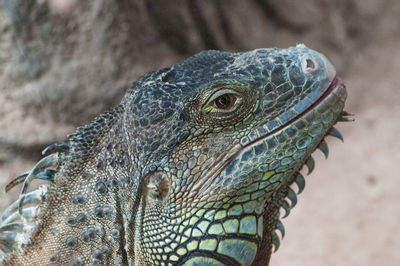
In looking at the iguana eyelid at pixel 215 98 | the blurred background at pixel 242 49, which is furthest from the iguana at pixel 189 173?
the blurred background at pixel 242 49

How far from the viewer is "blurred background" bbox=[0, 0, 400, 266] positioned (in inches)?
216

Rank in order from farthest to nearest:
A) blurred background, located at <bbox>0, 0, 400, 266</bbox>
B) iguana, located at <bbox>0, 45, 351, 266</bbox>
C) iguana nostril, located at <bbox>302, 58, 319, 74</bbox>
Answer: blurred background, located at <bbox>0, 0, 400, 266</bbox>
iguana nostril, located at <bbox>302, 58, 319, 74</bbox>
iguana, located at <bbox>0, 45, 351, 266</bbox>

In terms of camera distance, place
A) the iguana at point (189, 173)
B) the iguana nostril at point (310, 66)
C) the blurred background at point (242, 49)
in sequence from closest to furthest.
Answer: the iguana at point (189, 173) → the iguana nostril at point (310, 66) → the blurred background at point (242, 49)

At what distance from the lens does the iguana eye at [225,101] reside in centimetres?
276

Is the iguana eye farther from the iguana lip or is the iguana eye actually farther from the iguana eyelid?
the iguana lip

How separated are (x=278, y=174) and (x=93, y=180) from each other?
1.05 m

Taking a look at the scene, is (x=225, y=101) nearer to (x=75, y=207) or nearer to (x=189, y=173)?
(x=189, y=173)

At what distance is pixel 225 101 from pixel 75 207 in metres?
1.04

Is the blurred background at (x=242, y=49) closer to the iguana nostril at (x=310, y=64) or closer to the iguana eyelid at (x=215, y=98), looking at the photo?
the iguana eyelid at (x=215, y=98)

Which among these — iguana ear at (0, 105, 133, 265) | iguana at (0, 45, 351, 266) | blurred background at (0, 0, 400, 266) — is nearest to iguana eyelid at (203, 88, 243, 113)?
iguana at (0, 45, 351, 266)

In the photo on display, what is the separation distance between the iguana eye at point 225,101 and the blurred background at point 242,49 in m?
3.30

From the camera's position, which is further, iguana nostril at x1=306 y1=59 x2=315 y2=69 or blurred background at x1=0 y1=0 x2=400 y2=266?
blurred background at x1=0 y1=0 x2=400 y2=266

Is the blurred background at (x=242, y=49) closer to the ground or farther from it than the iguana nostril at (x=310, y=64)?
farther from it

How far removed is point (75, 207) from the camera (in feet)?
9.41
